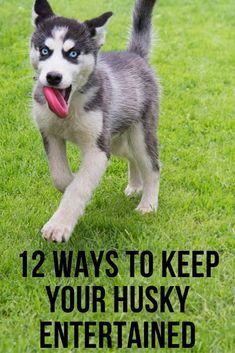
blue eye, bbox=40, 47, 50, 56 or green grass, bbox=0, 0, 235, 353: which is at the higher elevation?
blue eye, bbox=40, 47, 50, 56

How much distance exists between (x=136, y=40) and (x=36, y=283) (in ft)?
7.91

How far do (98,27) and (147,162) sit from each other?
123cm

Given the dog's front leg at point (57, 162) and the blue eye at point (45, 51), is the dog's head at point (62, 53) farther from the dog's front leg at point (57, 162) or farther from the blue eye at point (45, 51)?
the dog's front leg at point (57, 162)

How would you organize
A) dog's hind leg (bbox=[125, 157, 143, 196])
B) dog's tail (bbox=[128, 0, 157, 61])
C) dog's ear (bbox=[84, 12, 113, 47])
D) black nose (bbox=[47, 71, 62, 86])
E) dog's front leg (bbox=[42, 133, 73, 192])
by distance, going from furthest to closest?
1. dog's hind leg (bbox=[125, 157, 143, 196])
2. dog's tail (bbox=[128, 0, 157, 61])
3. dog's front leg (bbox=[42, 133, 73, 192])
4. dog's ear (bbox=[84, 12, 113, 47])
5. black nose (bbox=[47, 71, 62, 86])

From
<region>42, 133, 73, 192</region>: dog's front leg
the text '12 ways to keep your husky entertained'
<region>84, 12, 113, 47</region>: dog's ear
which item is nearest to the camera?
the text '12 ways to keep your husky entertained'

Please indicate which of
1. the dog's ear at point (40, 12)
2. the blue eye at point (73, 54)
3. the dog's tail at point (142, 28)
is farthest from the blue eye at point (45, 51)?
the dog's tail at point (142, 28)

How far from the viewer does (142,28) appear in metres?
5.32

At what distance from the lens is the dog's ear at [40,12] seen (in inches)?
166

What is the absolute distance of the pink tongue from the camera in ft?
12.8

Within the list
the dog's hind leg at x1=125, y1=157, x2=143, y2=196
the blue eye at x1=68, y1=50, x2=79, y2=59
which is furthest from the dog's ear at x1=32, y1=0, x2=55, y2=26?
the dog's hind leg at x1=125, y1=157, x2=143, y2=196

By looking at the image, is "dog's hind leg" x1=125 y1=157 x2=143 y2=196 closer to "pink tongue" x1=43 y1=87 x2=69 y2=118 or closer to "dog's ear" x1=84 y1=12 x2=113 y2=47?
"dog's ear" x1=84 y1=12 x2=113 y2=47

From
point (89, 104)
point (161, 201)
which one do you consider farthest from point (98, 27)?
point (161, 201)

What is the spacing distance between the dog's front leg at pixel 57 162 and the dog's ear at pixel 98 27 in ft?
2.39

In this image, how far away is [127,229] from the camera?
4.61 meters
